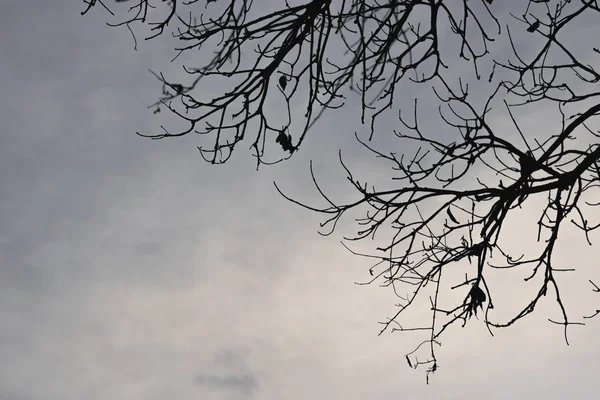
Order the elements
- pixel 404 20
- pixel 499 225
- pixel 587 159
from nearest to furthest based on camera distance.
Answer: pixel 404 20 < pixel 587 159 < pixel 499 225

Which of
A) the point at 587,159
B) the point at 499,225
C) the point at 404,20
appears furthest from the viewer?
the point at 499,225

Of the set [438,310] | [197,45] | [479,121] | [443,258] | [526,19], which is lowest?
[438,310]

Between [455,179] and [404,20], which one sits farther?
[455,179]

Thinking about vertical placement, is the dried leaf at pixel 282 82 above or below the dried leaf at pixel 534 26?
below

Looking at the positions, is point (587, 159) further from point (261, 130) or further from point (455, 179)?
point (261, 130)

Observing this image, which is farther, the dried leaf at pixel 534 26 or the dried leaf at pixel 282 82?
the dried leaf at pixel 534 26

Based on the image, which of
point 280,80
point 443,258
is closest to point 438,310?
point 443,258

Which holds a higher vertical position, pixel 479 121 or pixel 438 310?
pixel 479 121

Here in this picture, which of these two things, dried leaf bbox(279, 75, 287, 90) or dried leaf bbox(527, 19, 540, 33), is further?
dried leaf bbox(527, 19, 540, 33)

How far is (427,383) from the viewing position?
529cm

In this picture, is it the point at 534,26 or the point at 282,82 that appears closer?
the point at 282,82

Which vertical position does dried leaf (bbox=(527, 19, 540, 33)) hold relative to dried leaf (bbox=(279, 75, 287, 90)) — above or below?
above

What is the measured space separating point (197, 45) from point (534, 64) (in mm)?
2822

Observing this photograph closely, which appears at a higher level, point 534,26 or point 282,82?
point 534,26
